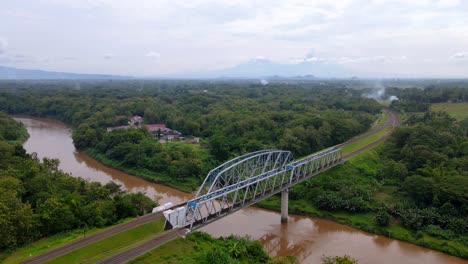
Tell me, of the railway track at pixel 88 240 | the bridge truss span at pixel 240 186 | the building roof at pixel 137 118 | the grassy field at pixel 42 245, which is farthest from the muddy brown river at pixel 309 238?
the building roof at pixel 137 118

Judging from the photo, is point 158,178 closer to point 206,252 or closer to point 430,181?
point 206,252

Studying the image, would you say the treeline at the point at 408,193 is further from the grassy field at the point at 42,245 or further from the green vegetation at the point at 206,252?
the grassy field at the point at 42,245

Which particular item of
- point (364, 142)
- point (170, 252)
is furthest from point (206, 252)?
point (364, 142)

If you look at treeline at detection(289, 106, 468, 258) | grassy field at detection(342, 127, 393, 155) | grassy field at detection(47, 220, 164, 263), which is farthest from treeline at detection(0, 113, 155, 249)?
grassy field at detection(342, 127, 393, 155)

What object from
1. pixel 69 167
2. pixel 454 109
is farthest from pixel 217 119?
pixel 454 109

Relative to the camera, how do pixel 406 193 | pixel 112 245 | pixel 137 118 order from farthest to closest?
pixel 137 118
pixel 406 193
pixel 112 245
